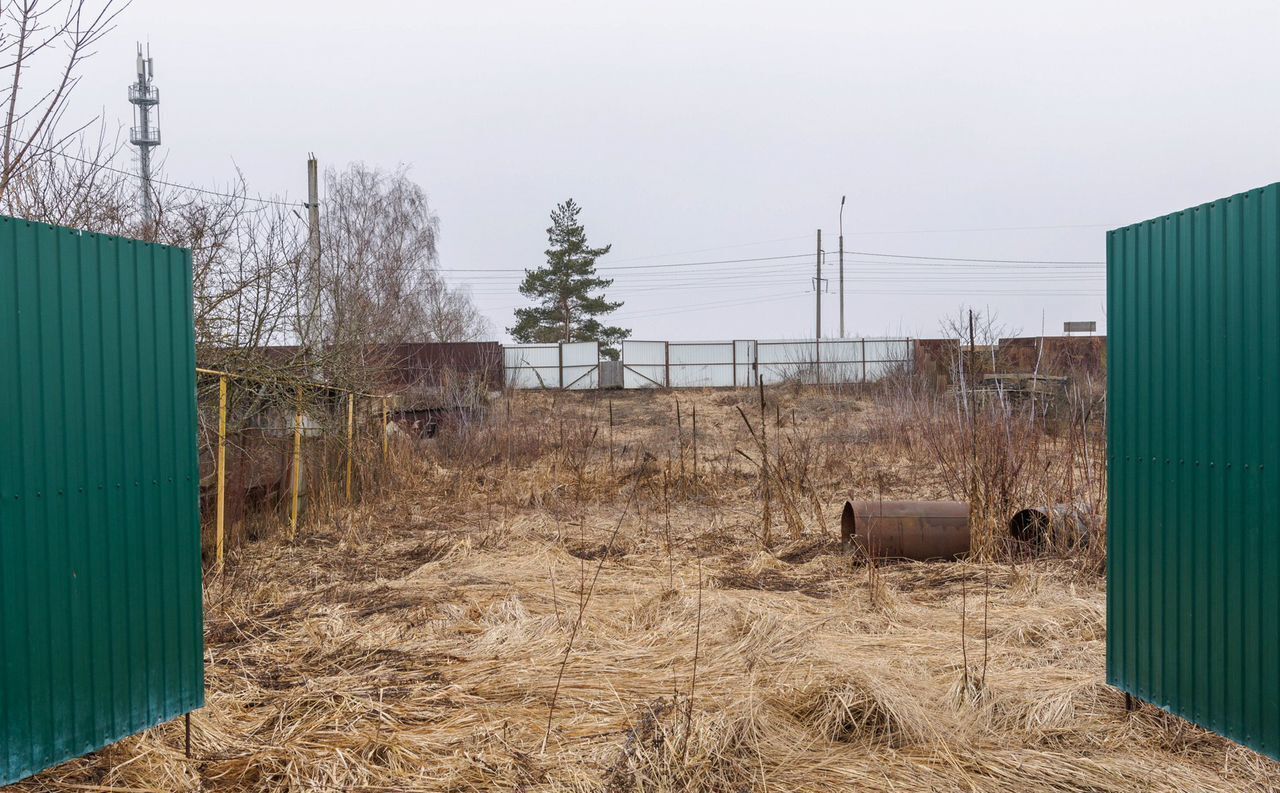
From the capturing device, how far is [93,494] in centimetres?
310

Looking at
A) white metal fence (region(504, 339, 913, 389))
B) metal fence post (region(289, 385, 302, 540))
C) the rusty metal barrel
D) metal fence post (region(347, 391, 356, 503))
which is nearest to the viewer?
the rusty metal barrel

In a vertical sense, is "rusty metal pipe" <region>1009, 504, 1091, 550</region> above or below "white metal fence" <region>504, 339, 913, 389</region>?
below

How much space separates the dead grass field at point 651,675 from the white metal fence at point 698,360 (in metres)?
18.2

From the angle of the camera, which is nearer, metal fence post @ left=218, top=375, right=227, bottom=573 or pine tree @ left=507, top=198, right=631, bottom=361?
metal fence post @ left=218, top=375, right=227, bottom=573

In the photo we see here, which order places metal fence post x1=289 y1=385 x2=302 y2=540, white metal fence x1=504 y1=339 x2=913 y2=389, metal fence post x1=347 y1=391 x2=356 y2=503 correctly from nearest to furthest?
metal fence post x1=289 y1=385 x2=302 y2=540 → metal fence post x1=347 y1=391 x2=356 y2=503 → white metal fence x1=504 y1=339 x2=913 y2=389

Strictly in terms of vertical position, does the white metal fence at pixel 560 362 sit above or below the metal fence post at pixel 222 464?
above

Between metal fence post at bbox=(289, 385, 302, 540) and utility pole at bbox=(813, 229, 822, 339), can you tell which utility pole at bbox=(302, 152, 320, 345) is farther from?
utility pole at bbox=(813, 229, 822, 339)

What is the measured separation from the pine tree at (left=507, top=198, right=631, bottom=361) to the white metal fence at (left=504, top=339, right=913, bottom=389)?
7298 mm

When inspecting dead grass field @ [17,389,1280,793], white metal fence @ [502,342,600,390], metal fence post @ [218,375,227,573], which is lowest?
dead grass field @ [17,389,1280,793]

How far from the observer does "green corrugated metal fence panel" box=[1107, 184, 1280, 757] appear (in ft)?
9.94

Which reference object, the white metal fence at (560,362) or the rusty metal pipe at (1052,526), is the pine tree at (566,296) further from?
the rusty metal pipe at (1052,526)

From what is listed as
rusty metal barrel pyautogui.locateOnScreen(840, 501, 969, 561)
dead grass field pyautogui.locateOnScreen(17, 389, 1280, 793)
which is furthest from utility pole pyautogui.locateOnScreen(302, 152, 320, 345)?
rusty metal barrel pyautogui.locateOnScreen(840, 501, 969, 561)

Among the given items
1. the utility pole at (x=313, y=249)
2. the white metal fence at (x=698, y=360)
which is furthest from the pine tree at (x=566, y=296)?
the utility pole at (x=313, y=249)

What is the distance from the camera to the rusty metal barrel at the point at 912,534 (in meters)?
7.63
